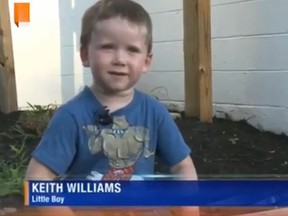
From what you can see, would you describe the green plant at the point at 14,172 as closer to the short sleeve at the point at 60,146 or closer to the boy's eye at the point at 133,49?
the short sleeve at the point at 60,146

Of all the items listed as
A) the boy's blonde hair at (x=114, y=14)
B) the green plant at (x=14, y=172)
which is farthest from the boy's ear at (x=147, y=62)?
the green plant at (x=14, y=172)

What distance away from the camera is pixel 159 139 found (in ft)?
5.24

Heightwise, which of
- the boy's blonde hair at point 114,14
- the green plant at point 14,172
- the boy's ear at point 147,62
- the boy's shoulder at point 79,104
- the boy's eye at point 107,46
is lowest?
the green plant at point 14,172

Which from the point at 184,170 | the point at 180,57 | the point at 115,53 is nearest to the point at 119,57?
the point at 115,53

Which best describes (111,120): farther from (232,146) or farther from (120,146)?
(232,146)

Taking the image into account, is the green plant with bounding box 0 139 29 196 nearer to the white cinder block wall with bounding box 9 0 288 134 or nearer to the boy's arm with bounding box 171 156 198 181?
the white cinder block wall with bounding box 9 0 288 134

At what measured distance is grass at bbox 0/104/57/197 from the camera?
1.82 metres

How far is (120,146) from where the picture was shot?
157cm

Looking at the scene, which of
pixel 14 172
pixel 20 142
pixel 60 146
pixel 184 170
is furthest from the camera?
pixel 20 142

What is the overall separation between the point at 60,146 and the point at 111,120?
11 centimetres

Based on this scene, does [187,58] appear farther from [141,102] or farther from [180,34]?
[141,102]

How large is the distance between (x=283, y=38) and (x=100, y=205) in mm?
831

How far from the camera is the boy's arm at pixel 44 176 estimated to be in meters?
1.55

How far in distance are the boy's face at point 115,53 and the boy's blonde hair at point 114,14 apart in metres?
0.01
